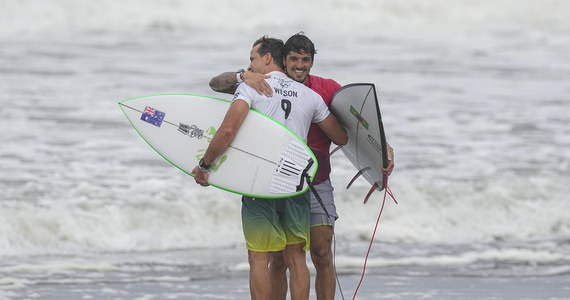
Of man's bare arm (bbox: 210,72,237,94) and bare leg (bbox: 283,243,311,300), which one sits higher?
man's bare arm (bbox: 210,72,237,94)

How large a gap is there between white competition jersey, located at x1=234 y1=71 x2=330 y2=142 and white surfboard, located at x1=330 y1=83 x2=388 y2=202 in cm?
18

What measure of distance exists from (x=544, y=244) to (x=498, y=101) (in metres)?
6.77

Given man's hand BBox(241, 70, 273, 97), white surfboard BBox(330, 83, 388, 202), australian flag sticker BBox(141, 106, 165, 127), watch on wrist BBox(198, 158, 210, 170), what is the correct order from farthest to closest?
australian flag sticker BBox(141, 106, 165, 127)
white surfboard BBox(330, 83, 388, 202)
watch on wrist BBox(198, 158, 210, 170)
man's hand BBox(241, 70, 273, 97)

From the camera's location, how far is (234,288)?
661cm

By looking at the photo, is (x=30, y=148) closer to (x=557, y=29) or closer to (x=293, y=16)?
(x=293, y=16)

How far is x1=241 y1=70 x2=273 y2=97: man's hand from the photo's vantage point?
473cm

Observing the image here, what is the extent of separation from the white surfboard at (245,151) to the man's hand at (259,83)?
0.35 feet

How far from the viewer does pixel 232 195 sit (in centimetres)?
906

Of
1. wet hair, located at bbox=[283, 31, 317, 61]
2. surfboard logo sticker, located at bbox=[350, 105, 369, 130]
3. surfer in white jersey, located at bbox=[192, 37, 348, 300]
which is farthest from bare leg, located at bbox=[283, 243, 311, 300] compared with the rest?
wet hair, located at bbox=[283, 31, 317, 61]

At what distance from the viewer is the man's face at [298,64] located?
4.85m

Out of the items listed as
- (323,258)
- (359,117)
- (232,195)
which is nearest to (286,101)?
(359,117)

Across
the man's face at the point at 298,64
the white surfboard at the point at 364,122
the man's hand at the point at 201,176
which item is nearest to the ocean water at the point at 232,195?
the white surfboard at the point at 364,122

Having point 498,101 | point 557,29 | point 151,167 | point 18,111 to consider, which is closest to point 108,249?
point 151,167

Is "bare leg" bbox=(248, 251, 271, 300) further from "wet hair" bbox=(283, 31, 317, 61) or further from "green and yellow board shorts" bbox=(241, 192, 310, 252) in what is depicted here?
"wet hair" bbox=(283, 31, 317, 61)
